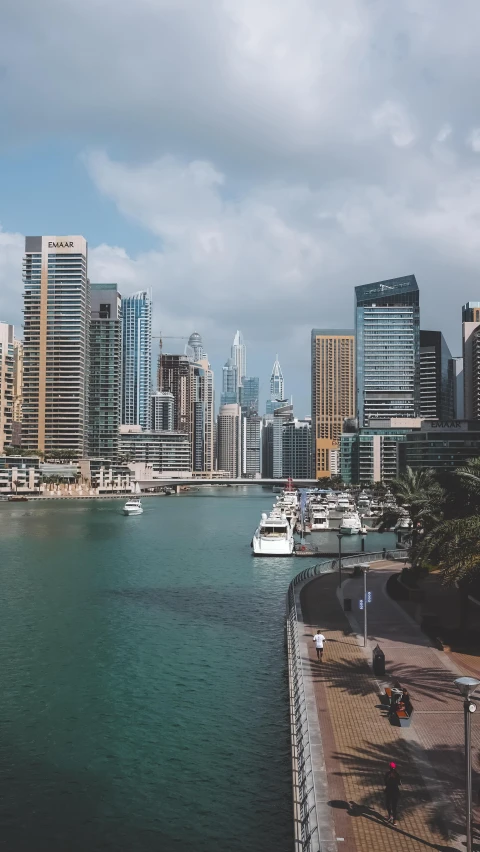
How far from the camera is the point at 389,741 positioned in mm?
27375

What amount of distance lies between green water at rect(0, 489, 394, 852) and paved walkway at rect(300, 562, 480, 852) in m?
3.15

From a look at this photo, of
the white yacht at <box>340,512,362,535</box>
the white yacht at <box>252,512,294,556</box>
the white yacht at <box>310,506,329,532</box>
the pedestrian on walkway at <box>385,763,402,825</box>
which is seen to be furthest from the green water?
the white yacht at <box>310,506,329,532</box>

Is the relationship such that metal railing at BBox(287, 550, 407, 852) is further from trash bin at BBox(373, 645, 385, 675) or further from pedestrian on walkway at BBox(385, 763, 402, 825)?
trash bin at BBox(373, 645, 385, 675)

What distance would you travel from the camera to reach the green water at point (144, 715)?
86.1ft

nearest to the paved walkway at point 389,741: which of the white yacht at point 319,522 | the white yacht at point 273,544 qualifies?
the white yacht at point 273,544

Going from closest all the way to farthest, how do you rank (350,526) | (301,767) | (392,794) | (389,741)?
1. (392,794)
2. (301,767)
3. (389,741)
4. (350,526)

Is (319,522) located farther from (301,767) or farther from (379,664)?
(301,767)

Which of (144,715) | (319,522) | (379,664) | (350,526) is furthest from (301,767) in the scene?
(319,522)

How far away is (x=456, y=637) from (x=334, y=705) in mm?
13158

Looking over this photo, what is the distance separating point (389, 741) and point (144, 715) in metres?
14.5

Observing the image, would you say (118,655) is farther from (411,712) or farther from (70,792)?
(411,712)

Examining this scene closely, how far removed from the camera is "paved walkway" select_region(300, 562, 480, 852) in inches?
832

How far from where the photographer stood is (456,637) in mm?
41531

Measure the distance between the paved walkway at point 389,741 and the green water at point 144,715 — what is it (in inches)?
124
